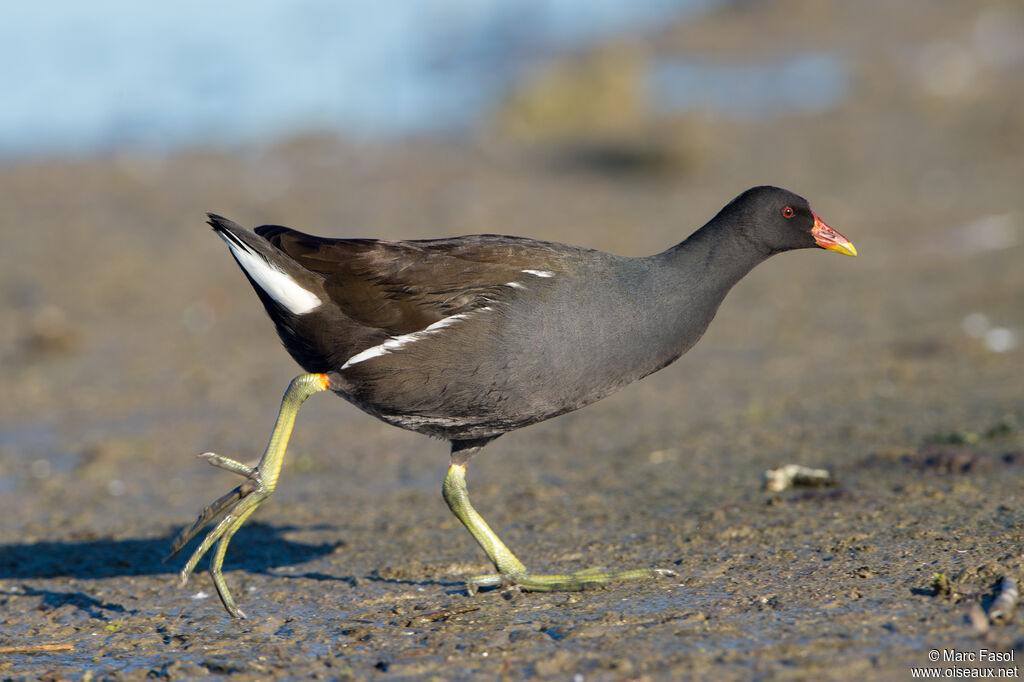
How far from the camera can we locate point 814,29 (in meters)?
20.5

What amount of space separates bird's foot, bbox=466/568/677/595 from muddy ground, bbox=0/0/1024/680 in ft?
0.20

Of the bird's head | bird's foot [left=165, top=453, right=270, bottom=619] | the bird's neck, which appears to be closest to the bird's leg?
bird's foot [left=165, top=453, right=270, bottom=619]

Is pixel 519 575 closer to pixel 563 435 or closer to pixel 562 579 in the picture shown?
pixel 562 579

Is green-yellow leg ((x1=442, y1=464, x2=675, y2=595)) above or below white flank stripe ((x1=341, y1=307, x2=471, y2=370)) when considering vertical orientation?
below

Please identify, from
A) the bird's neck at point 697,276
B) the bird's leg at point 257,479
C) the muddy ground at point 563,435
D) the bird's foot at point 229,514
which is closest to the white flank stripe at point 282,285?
the bird's leg at point 257,479

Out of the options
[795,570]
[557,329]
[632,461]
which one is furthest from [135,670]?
[632,461]

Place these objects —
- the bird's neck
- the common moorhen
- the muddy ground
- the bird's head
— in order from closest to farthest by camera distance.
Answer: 1. the muddy ground
2. the common moorhen
3. the bird's neck
4. the bird's head

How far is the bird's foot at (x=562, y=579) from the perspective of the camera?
4.34m

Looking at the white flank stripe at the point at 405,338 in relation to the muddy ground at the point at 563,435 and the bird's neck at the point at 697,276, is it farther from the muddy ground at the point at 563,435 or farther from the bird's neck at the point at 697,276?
the muddy ground at the point at 563,435

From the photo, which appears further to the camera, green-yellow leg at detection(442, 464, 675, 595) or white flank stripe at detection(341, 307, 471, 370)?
green-yellow leg at detection(442, 464, 675, 595)

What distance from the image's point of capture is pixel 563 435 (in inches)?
281

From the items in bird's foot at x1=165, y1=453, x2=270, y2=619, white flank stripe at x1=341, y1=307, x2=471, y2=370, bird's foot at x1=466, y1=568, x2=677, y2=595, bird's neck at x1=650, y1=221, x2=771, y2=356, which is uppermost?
bird's neck at x1=650, y1=221, x2=771, y2=356

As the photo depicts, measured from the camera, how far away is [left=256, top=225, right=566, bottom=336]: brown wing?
4.23m

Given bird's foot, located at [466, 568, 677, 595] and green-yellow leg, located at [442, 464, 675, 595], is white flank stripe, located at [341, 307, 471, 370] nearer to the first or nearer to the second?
green-yellow leg, located at [442, 464, 675, 595]
